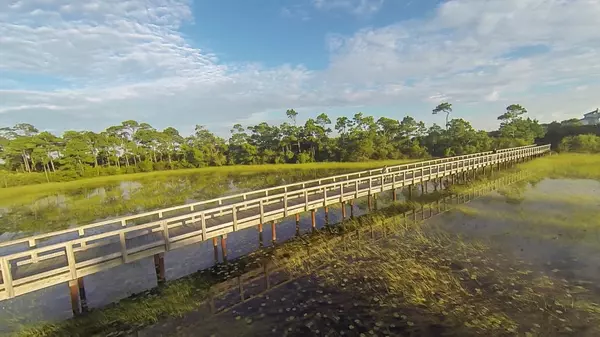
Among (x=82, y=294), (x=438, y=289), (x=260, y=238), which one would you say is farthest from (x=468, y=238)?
(x=82, y=294)

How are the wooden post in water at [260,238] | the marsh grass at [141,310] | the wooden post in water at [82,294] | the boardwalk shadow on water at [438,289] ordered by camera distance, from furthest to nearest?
the wooden post in water at [260,238]
the wooden post in water at [82,294]
the marsh grass at [141,310]
the boardwalk shadow on water at [438,289]

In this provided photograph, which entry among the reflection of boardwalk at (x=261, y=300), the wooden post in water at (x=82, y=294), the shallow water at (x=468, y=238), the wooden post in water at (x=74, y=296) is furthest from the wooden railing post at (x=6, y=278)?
the reflection of boardwalk at (x=261, y=300)

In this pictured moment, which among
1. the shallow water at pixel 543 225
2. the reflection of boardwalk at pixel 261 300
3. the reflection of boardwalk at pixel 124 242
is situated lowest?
the shallow water at pixel 543 225

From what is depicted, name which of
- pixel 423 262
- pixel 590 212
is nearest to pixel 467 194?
pixel 590 212

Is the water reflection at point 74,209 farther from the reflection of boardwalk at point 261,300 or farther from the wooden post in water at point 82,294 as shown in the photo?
the reflection of boardwalk at point 261,300

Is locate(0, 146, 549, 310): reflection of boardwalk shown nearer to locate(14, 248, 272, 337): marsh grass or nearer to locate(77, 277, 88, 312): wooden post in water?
locate(77, 277, 88, 312): wooden post in water

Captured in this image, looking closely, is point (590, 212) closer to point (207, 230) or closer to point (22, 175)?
point (207, 230)

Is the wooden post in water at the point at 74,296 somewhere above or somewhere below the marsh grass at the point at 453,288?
above

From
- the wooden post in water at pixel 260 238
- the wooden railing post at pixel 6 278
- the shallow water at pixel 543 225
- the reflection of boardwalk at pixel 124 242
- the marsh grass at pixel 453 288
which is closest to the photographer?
the marsh grass at pixel 453 288
